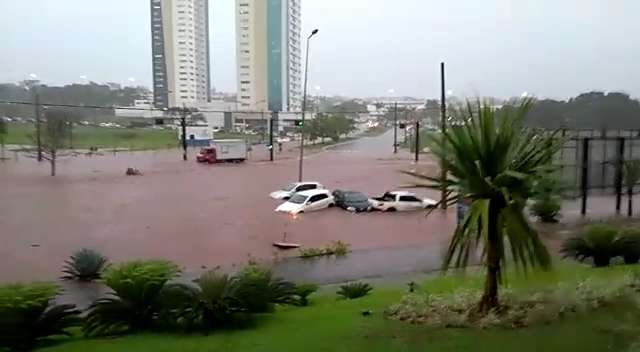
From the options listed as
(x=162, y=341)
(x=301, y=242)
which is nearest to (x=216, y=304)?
(x=162, y=341)

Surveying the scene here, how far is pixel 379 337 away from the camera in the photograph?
530cm

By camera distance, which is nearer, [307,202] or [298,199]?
[307,202]

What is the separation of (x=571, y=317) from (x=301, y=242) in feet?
48.1

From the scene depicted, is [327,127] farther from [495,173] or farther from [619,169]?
[495,173]

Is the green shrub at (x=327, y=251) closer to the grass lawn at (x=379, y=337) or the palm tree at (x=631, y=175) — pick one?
the grass lawn at (x=379, y=337)

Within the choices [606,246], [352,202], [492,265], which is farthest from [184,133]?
[492,265]

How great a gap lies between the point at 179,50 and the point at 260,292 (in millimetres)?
66715

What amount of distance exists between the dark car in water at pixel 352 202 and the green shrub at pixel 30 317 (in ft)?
65.6

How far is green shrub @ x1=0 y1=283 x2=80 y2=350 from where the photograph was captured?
21.3ft

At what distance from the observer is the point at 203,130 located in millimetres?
73812

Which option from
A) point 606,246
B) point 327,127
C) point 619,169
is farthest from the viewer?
point 327,127

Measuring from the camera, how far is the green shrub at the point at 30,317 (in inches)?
255

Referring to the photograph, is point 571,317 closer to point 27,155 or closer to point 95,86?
point 27,155

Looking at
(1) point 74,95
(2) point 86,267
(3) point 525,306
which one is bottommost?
(2) point 86,267
